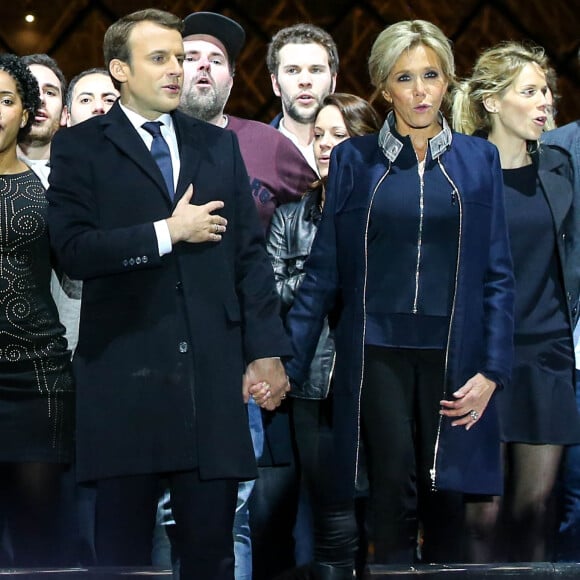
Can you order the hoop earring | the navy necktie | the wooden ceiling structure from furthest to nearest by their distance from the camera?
the wooden ceiling structure < the hoop earring < the navy necktie

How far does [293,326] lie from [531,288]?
25.4 inches

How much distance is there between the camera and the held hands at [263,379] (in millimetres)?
2492

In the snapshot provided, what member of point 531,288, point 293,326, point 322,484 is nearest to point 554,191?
point 531,288

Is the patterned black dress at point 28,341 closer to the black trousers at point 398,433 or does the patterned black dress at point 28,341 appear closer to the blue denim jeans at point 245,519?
the blue denim jeans at point 245,519

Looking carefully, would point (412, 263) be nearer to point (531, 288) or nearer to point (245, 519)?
point (531, 288)

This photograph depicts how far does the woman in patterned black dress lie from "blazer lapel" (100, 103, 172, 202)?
353mm

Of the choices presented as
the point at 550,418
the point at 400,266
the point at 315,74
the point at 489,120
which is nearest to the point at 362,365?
the point at 400,266

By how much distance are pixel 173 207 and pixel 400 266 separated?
53cm

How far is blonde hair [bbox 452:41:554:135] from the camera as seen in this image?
3051 mm

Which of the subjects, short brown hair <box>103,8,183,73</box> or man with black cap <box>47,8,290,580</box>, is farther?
short brown hair <box>103,8,183,73</box>

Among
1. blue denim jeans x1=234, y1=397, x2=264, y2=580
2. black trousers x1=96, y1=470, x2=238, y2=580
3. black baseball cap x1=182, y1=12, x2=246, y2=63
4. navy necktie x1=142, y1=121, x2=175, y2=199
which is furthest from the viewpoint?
black baseball cap x1=182, y1=12, x2=246, y2=63

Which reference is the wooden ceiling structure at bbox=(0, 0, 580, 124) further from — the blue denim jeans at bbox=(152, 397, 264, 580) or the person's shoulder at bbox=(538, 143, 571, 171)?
the blue denim jeans at bbox=(152, 397, 264, 580)

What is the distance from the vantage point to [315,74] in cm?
353

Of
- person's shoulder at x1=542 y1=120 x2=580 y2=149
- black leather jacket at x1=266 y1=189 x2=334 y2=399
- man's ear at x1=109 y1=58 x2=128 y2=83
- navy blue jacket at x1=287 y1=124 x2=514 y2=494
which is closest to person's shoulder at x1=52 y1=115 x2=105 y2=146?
man's ear at x1=109 y1=58 x2=128 y2=83
